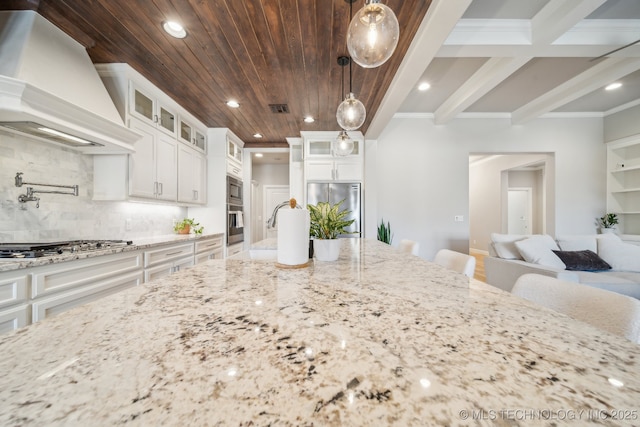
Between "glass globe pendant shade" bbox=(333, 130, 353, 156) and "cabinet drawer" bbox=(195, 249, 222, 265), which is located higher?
"glass globe pendant shade" bbox=(333, 130, 353, 156)

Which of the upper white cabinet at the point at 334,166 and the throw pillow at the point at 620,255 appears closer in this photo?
the throw pillow at the point at 620,255

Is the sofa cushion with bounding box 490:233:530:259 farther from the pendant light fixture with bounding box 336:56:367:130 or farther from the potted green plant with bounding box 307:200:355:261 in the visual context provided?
the potted green plant with bounding box 307:200:355:261

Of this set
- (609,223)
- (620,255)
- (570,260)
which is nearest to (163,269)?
(570,260)

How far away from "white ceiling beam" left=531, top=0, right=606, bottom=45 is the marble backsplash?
402cm

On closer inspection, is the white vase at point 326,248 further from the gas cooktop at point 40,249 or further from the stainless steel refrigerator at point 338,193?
the stainless steel refrigerator at point 338,193

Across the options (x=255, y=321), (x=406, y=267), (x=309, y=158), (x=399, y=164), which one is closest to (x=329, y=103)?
(x=309, y=158)

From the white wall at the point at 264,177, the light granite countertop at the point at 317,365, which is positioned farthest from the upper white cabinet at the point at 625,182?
the white wall at the point at 264,177

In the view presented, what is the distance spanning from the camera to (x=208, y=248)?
3.32 meters

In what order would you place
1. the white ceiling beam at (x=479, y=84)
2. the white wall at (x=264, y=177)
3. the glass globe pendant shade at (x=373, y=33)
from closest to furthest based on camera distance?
the glass globe pendant shade at (x=373, y=33) → the white ceiling beam at (x=479, y=84) → the white wall at (x=264, y=177)

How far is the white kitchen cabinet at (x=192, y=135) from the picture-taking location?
10.2ft

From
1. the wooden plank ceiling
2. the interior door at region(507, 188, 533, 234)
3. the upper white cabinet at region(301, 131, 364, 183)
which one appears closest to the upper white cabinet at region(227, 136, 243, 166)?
the wooden plank ceiling

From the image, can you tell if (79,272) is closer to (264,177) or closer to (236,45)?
(236,45)

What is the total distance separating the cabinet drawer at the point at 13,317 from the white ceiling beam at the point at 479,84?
4105 mm

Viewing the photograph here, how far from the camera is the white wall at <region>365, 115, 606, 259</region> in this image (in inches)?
160
